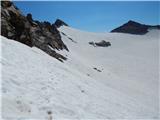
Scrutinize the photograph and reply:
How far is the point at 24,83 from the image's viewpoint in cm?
1085

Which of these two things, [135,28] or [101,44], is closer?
[101,44]

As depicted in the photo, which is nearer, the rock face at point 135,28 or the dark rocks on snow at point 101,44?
the dark rocks on snow at point 101,44

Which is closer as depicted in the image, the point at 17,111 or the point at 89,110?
the point at 17,111

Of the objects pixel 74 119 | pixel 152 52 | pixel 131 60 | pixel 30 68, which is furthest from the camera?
pixel 152 52

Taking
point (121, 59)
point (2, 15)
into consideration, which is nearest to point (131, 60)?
point (121, 59)

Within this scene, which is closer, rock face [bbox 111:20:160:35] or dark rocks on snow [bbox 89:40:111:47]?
dark rocks on snow [bbox 89:40:111:47]

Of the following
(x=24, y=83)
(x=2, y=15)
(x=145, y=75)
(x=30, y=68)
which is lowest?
(x=24, y=83)

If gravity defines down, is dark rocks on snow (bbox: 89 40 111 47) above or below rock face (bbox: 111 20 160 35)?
below

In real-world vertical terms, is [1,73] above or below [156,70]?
below

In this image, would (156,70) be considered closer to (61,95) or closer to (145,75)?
(145,75)

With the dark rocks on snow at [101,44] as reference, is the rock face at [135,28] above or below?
above

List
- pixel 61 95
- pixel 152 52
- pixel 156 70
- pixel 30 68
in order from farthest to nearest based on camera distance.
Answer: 1. pixel 152 52
2. pixel 156 70
3. pixel 30 68
4. pixel 61 95

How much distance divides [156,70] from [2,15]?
34771 mm

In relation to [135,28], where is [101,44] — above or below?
below
